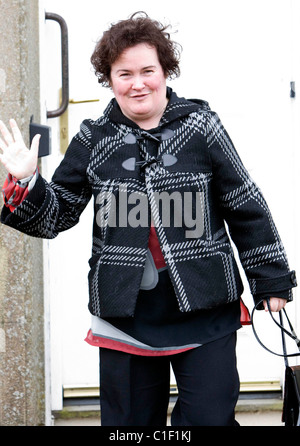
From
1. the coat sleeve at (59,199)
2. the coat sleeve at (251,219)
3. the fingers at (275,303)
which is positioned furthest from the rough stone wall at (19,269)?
the fingers at (275,303)

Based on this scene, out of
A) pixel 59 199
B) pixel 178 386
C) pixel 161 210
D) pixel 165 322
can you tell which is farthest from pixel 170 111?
pixel 178 386

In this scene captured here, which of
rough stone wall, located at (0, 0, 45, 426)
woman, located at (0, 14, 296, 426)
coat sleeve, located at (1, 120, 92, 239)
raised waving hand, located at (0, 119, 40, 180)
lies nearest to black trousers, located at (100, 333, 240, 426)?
woman, located at (0, 14, 296, 426)

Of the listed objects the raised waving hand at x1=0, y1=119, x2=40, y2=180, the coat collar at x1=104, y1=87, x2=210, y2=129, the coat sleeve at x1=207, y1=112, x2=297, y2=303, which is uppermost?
the coat collar at x1=104, y1=87, x2=210, y2=129

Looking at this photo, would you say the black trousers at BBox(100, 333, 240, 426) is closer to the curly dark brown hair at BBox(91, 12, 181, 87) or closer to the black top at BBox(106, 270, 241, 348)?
the black top at BBox(106, 270, 241, 348)

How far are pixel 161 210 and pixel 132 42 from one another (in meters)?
0.49

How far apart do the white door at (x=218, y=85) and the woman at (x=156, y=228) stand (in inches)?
33.1

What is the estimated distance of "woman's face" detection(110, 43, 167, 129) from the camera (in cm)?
193

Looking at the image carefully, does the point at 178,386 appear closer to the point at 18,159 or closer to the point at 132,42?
the point at 18,159

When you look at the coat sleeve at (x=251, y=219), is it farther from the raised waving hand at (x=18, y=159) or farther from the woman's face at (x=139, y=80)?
the raised waving hand at (x=18, y=159)

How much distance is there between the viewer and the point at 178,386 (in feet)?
6.60

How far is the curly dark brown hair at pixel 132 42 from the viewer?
1942mm

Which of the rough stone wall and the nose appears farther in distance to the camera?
the rough stone wall

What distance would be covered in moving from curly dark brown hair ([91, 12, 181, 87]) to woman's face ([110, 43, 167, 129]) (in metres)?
0.02

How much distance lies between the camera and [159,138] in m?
1.98
